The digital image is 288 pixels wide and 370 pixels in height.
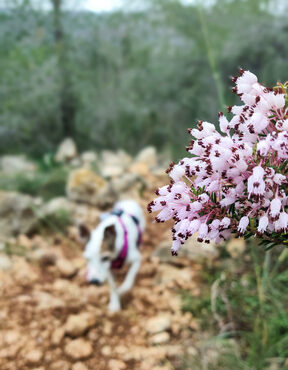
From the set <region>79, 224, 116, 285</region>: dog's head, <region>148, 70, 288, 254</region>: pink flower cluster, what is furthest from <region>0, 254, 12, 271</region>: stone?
<region>148, 70, 288, 254</region>: pink flower cluster

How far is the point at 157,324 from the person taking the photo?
2.52 m

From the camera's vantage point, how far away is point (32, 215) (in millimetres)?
3898

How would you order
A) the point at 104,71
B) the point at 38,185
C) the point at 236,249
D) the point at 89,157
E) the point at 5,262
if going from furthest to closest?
the point at 104,71 < the point at 89,157 < the point at 38,185 < the point at 5,262 < the point at 236,249

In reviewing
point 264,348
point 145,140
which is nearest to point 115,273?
point 264,348

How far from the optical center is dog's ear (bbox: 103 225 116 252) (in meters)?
2.51

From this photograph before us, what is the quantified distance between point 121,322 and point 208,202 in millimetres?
1942

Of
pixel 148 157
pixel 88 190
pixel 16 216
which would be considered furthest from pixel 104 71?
pixel 16 216

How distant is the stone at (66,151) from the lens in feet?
21.5

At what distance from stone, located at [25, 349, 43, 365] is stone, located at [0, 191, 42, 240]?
1.73 m

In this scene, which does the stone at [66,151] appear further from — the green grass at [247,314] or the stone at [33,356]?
the stone at [33,356]

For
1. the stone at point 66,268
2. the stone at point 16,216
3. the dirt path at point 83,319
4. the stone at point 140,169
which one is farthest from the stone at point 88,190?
the stone at point 66,268

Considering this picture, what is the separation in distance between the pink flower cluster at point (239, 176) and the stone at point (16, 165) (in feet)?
17.2

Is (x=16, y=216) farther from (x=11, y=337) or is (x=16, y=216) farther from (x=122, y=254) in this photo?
(x=11, y=337)

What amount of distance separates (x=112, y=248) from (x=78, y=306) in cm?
44
